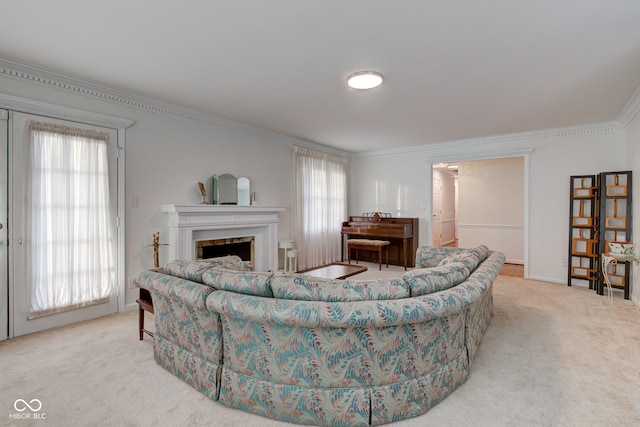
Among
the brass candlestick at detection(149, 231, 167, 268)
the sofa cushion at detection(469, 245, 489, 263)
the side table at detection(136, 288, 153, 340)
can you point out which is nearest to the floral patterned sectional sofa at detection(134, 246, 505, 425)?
the side table at detection(136, 288, 153, 340)

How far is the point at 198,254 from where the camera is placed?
412 centimetres

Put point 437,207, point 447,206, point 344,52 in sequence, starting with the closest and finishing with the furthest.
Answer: point 344,52 → point 437,207 → point 447,206

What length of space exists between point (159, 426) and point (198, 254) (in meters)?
2.58

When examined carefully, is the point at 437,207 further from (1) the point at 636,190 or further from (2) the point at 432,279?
(2) the point at 432,279

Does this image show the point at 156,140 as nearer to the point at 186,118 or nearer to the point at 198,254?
the point at 186,118

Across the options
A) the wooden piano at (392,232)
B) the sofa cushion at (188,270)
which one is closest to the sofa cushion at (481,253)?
the sofa cushion at (188,270)

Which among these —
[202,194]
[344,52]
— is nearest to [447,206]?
[202,194]

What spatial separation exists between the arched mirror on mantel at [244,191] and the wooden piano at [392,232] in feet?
8.27

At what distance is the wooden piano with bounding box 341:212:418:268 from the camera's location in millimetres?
6062

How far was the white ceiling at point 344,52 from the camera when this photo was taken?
2021 mm

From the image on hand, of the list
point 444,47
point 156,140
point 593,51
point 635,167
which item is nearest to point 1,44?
point 156,140

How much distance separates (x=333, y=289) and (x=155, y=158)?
3115mm

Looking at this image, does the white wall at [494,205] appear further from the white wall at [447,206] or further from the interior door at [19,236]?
the interior door at [19,236]

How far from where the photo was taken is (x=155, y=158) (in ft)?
12.6
